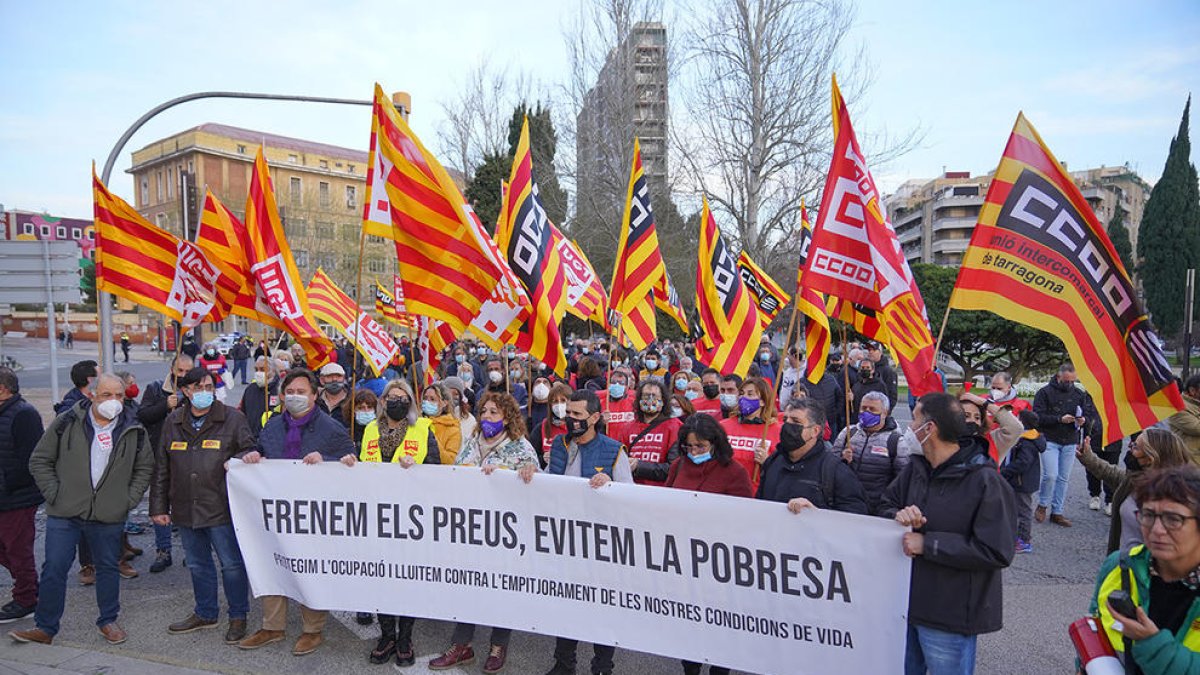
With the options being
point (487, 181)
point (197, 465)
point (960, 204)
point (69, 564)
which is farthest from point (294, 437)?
point (960, 204)

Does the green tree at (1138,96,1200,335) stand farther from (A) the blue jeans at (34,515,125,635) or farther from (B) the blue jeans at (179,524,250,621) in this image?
(A) the blue jeans at (34,515,125,635)

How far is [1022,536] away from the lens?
7.25 meters

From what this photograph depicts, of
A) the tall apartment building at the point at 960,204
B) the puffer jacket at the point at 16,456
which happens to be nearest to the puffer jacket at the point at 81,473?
the puffer jacket at the point at 16,456

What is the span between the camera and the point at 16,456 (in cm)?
540

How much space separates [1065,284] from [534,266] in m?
3.97

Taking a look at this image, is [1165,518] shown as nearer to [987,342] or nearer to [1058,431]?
[1058,431]

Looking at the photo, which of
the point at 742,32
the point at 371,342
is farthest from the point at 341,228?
the point at 371,342

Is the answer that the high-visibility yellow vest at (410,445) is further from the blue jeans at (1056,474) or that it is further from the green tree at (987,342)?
the green tree at (987,342)

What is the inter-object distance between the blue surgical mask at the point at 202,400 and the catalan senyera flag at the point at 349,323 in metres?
2.71

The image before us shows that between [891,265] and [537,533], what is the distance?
294 cm

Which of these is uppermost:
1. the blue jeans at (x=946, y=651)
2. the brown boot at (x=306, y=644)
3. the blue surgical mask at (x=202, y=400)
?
the blue surgical mask at (x=202, y=400)

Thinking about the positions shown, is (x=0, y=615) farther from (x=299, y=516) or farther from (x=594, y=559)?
(x=594, y=559)

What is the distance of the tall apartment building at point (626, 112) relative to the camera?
27.3 metres

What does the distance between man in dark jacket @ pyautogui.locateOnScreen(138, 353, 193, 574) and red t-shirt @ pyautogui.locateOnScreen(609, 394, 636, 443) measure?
3.84 m
